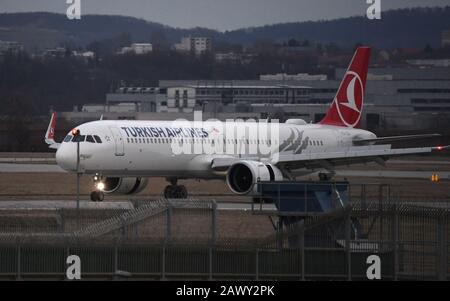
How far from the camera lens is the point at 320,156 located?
5591cm

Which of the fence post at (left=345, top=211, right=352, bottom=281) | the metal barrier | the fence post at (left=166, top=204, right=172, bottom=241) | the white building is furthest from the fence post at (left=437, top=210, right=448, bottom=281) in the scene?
the white building

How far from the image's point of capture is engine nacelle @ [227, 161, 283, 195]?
52188 millimetres

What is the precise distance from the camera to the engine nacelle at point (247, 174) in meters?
52.2

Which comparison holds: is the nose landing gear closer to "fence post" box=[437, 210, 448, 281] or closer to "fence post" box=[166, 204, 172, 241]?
"fence post" box=[166, 204, 172, 241]

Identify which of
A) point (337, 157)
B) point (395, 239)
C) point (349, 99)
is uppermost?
point (349, 99)

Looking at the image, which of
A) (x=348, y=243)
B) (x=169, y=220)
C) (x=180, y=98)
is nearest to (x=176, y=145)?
(x=169, y=220)

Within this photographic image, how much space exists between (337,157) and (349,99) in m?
8.86

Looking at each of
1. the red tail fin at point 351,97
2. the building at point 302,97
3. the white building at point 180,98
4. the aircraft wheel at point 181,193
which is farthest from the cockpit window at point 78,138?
the white building at point 180,98

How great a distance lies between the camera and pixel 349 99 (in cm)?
6444

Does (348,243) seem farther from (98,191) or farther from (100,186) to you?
(100,186)

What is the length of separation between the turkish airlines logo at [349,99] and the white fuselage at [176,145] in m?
2.55

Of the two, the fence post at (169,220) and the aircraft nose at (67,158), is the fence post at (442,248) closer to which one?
the fence post at (169,220)
